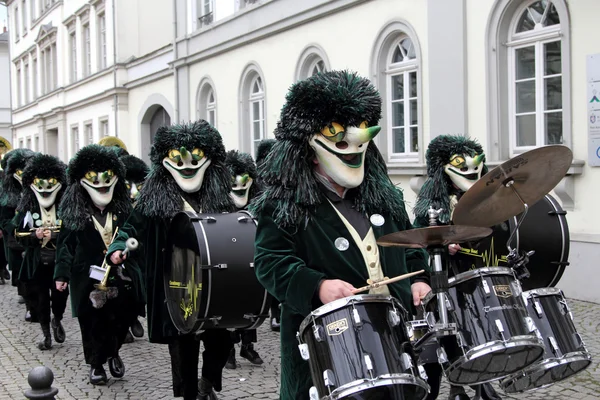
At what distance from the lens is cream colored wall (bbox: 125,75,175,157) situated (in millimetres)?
22084

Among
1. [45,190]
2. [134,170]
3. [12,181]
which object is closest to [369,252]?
[45,190]

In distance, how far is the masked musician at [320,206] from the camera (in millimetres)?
3553

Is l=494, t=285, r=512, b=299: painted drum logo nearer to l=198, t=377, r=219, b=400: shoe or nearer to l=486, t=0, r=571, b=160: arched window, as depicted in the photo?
l=198, t=377, r=219, b=400: shoe

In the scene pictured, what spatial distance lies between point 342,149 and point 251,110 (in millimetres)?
14286

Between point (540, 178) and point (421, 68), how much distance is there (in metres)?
8.03

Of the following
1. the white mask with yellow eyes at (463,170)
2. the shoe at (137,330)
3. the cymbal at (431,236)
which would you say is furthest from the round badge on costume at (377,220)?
the shoe at (137,330)

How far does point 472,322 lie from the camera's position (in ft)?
13.2

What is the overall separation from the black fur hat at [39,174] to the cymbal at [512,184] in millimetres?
5964

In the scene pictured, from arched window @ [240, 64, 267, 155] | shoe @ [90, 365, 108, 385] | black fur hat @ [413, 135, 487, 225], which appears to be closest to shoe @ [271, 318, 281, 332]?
shoe @ [90, 365, 108, 385]

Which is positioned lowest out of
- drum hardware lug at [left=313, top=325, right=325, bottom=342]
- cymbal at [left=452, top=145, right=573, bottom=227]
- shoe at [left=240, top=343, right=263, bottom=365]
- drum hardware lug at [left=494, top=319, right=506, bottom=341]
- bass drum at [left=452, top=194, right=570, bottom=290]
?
shoe at [left=240, top=343, right=263, bottom=365]

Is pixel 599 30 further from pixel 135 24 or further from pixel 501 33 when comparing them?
pixel 135 24

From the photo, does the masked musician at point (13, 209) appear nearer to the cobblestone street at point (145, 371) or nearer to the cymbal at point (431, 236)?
the cobblestone street at point (145, 371)

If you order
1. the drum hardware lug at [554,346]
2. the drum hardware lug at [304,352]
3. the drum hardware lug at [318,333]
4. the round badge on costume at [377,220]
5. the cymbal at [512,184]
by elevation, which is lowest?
the drum hardware lug at [554,346]

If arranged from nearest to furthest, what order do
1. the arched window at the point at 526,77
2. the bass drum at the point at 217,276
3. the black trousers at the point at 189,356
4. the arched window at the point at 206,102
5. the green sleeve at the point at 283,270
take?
the green sleeve at the point at 283,270 < the bass drum at the point at 217,276 < the black trousers at the point at 189,356 < the arched window at the point at 526,77 < the arched window at the point at 206,102
